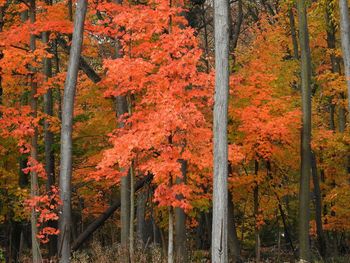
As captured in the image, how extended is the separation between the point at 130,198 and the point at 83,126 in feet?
18.6

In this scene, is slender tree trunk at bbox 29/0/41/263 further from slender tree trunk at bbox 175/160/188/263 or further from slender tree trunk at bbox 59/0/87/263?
slender tree trunk at bbox 175/160/188/263

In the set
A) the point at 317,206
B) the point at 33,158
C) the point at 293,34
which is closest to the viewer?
the point at 33,158

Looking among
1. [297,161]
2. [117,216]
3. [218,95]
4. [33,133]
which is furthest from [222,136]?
[117,216]

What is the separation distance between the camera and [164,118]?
1021 cm

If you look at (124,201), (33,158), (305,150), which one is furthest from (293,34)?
(33,158)

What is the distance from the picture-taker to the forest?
10461 millimetres

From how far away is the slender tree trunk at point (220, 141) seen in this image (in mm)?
9180

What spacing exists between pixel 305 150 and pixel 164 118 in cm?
566

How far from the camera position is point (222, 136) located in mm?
9516

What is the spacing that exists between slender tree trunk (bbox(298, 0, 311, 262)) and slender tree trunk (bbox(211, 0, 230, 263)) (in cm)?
525

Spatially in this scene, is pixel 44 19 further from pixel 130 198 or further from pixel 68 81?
pixel 130 198

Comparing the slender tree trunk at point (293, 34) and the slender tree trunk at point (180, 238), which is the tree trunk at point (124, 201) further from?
the slender tree trunk at point (293, 34)

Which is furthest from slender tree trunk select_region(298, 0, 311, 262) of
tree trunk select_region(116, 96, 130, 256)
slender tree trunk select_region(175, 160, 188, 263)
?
tree trunk select_region(116, 96, 130, 256)

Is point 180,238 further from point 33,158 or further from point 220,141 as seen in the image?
point 33,158
